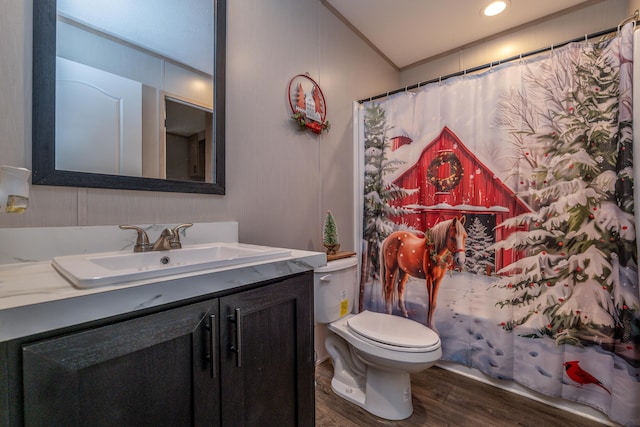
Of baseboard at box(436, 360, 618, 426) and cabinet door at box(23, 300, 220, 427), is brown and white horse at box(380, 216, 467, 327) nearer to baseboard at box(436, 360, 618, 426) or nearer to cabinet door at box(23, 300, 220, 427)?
baseboard at box(436, 360, 618, 426)

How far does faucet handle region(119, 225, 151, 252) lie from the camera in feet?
3.28

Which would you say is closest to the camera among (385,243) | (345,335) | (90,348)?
(90,348)

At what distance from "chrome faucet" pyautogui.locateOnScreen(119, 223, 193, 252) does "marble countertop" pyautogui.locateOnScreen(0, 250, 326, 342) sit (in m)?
0.24

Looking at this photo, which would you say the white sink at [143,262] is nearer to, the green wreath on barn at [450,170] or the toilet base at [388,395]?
the toilet base at [388,395]

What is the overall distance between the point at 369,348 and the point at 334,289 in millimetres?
344

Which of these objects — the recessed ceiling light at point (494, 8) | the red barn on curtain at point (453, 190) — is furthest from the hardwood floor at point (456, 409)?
the recessed ceiling light at point (494, 8)

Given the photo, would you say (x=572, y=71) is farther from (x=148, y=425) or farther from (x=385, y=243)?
(x=148, y=425)

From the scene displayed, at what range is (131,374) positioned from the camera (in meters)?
0.62

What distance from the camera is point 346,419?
1.42 meters

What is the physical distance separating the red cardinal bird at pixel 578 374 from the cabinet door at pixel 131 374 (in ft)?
5.63

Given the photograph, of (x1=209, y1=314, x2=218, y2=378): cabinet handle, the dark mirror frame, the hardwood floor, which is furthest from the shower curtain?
the dark mirror frame

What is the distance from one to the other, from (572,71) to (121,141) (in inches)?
83.1

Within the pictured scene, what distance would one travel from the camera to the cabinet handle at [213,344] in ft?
2.40

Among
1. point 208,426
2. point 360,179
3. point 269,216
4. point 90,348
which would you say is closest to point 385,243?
point 360,179
